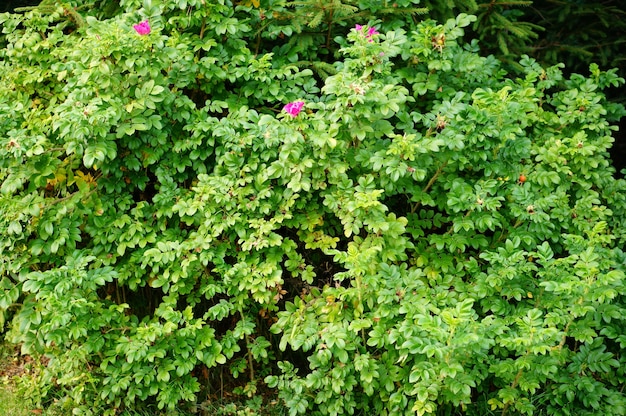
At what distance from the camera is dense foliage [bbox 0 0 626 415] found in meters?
2.98

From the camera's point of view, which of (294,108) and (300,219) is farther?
(300,219)

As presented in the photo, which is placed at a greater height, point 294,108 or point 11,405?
point 294,108

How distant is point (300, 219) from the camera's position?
3.27 meters

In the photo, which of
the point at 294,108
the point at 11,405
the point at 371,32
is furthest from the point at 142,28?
the point at 11,405

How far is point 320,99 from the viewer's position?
3555mm

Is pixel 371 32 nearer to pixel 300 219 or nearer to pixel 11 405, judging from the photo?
pixel 300 219

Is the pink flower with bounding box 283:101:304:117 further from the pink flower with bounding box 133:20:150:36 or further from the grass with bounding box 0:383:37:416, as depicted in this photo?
the grass with bounding box 0:383:37:416

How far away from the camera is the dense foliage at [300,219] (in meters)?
2.98

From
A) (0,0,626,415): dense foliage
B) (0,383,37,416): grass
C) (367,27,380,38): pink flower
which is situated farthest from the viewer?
(0,383,37,416): grass

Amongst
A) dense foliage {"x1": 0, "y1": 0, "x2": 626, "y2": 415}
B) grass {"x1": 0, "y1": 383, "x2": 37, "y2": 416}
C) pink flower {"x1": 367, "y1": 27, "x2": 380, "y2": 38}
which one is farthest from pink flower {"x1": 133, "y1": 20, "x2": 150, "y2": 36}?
grass {"x1": 0, "y1": 383, "x2": 37, "y2": 416}

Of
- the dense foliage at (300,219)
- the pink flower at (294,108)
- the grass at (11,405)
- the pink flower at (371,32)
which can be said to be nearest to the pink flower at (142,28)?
the dense foliage at (300,219)

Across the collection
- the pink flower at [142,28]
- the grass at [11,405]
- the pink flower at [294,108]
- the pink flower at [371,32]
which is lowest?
the grass at [11,405]

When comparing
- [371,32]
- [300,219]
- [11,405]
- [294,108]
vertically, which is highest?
[371,32]

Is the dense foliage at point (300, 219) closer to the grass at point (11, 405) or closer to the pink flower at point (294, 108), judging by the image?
the pink flower at point (294, 108)
